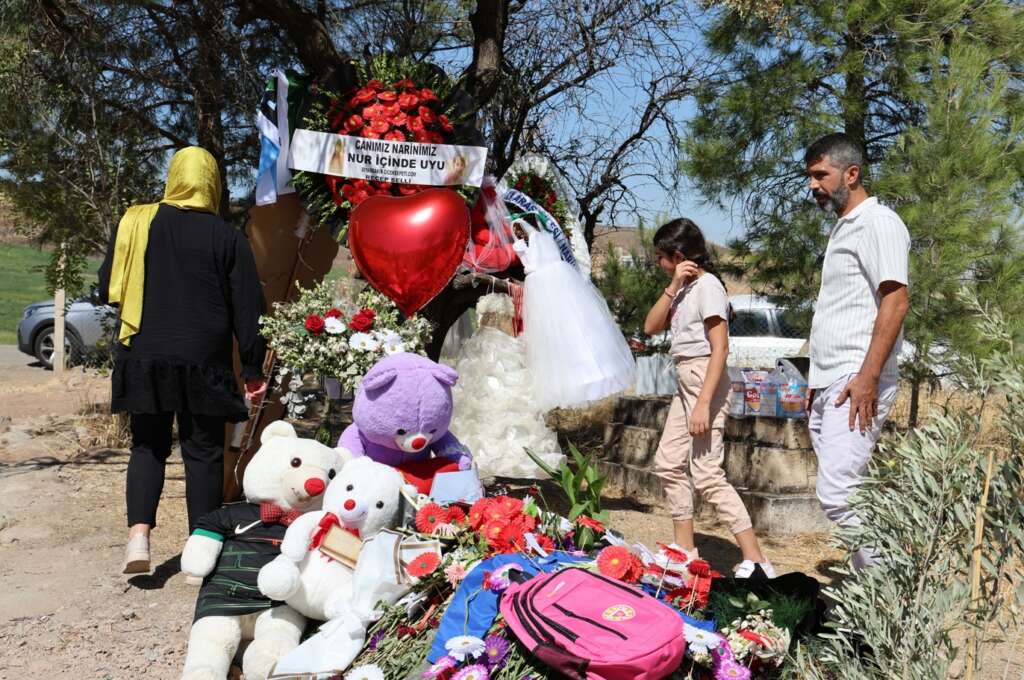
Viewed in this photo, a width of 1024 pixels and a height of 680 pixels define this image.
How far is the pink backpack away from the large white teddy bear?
945 millimetres

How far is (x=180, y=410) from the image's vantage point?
12.3 ft

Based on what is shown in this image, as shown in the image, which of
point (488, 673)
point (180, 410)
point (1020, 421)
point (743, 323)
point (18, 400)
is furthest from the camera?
point (743, 323)

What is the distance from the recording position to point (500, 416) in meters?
6.03

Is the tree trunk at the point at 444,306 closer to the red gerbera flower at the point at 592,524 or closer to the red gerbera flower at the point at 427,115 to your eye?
the red gerbera flower at the point at 427,115

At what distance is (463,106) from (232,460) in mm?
2268

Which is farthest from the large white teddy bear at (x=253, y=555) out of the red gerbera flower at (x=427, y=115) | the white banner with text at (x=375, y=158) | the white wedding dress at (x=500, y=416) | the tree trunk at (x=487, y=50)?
the tree trunk at (x=487, y=50)

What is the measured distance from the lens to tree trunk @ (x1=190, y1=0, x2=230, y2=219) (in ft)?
19.3

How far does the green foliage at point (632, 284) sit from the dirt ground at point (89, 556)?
1660 mm

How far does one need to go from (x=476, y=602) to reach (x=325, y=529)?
2.50 feet

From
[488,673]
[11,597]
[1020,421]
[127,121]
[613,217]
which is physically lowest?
[11,597]

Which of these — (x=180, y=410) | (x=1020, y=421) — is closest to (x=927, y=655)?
(x=1020, y=421)

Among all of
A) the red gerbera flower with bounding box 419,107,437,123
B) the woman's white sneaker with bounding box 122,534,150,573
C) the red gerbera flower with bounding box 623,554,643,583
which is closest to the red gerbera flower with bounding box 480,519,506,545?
the red gerbera flower with bounding box 623,554,643,583

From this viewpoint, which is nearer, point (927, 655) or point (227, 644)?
point (927, 655)

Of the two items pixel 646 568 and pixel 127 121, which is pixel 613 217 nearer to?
pixel 127 121
